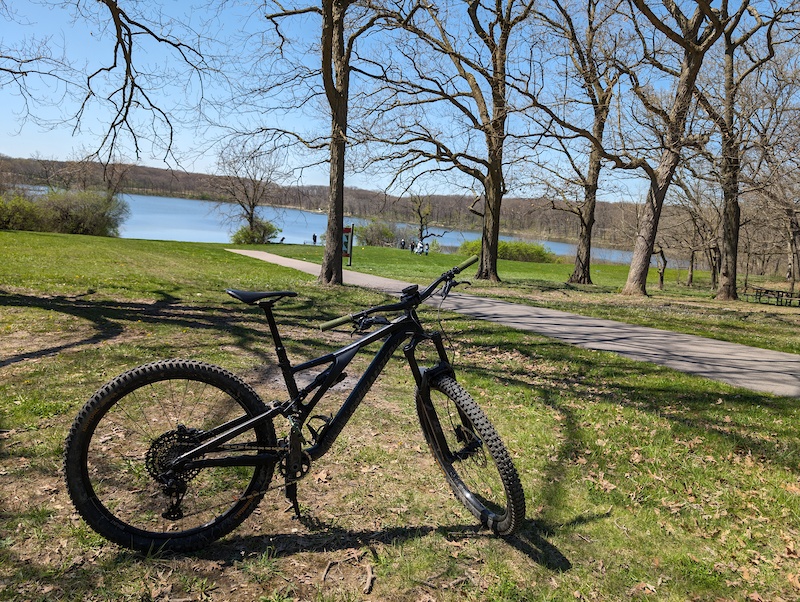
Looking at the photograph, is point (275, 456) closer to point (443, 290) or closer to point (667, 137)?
point (443, 290)

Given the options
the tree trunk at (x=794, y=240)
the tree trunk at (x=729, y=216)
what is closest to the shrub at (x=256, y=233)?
the tree trunk at (x=729, y=216)

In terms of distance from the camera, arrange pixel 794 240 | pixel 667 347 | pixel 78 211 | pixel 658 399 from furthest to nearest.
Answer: pixel 78 211, pixel 794 240, pixel 667 347, pixel 658 399

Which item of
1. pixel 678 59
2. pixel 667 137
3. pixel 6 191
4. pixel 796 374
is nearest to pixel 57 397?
pixel 796 374

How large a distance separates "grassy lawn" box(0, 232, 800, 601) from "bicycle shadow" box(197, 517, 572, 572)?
1 cm

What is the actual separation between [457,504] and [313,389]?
4.10 feet

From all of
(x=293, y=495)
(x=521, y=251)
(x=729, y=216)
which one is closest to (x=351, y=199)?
(x=729, y=216)

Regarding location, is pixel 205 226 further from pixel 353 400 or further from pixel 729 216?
pixel 353 400

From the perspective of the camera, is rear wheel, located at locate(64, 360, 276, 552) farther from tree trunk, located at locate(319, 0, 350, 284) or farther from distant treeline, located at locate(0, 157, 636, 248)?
tree trunk, located at locate(319, 0, 350, 284)

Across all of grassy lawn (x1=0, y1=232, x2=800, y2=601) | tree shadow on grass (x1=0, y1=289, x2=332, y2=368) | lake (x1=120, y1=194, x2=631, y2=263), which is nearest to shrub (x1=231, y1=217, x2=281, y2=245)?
lake (x1=120, y1=194, x2=631, y2=263)

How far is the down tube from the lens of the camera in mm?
2695

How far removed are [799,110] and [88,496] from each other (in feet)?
61.4

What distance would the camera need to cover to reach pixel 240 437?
8.91 ft

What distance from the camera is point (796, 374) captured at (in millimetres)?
6301

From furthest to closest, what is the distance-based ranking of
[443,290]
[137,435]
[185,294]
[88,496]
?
[185,294]
[137,435]
[443,290]
[88,496]
